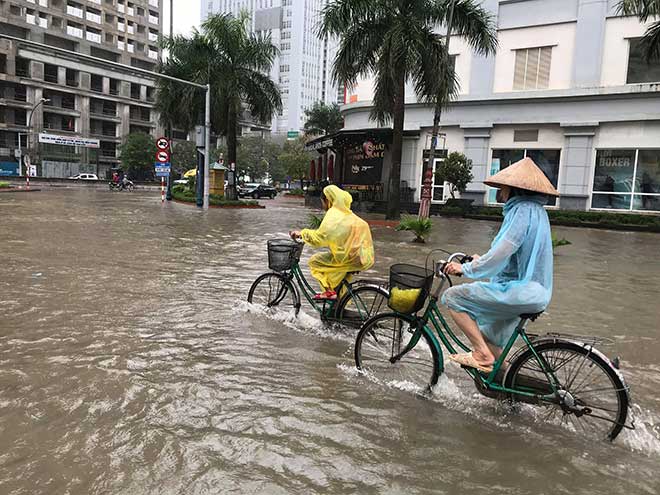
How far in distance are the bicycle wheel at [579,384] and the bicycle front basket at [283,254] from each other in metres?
2.95

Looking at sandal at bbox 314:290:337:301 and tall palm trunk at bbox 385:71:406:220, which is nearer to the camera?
sandal at bbox 314:290:337:301

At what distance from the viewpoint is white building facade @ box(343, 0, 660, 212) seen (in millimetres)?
25844

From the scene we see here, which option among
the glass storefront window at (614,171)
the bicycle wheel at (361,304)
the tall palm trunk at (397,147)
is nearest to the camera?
the bicycle wheel at (361,304)

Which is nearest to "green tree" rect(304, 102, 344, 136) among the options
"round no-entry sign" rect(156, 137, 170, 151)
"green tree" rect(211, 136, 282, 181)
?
"green tree" rect(211, 136, 282, 181)

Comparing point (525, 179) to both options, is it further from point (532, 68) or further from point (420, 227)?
point (532, 68)

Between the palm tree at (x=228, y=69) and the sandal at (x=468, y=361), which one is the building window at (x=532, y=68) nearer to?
the palm tree at (x=228, y=69)

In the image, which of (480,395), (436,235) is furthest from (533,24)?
(480,395)

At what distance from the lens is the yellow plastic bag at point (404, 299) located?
4.32 meters

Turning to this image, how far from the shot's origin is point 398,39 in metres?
18.8

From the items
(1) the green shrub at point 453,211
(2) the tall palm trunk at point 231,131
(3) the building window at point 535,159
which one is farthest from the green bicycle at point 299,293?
(2) the tall palm trunk at point 231,131

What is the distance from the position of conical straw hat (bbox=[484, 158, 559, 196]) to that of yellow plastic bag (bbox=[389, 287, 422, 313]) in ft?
3.40

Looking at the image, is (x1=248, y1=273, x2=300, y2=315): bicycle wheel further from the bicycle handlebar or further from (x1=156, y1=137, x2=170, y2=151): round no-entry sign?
(x1=156, y1=137, x2=170, y2=151): round no-entry sign

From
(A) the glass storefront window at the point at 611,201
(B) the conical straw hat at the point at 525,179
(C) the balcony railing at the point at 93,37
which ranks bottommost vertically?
(A) the glass storefront window at the point at 611,201

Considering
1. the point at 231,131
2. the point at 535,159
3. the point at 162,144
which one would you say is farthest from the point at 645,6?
the point at 162,144
